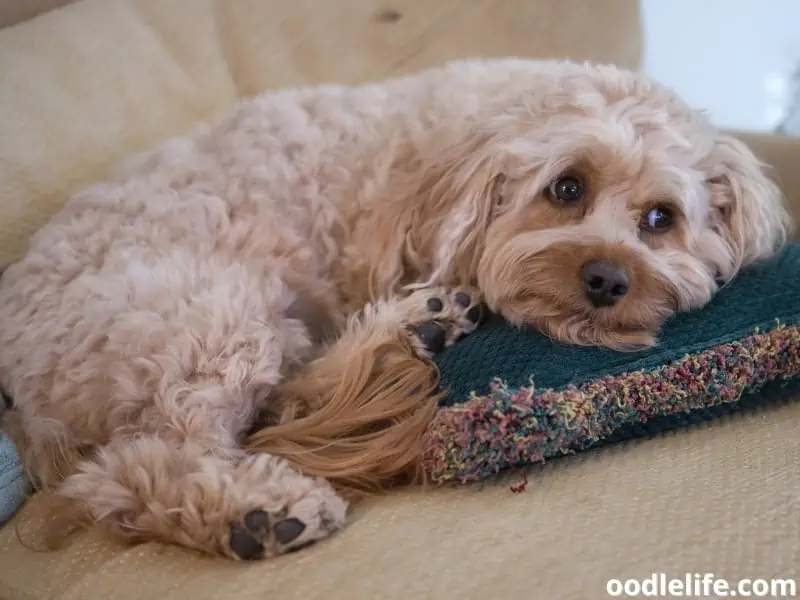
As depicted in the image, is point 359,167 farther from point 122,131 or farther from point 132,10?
point 132,10

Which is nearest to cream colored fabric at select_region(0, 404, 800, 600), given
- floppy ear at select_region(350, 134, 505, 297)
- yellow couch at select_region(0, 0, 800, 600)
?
yellow couch at select_region(0, 0, 800, 600)

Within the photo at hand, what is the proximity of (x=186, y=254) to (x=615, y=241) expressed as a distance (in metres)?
0.80

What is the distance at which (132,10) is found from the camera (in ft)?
7.00

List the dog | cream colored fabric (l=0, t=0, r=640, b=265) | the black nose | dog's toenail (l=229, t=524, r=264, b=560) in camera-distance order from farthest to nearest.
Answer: cream colored fabric (l=0, t=0, r=640, b=265) → the black nose → the dog → dog's toenail (l=229, t=524, r=264, b=560)

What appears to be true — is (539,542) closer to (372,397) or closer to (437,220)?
(372,397)

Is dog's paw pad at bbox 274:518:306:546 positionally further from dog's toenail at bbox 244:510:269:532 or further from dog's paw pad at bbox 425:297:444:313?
dog's paw pad at bbox 425:297:444:313

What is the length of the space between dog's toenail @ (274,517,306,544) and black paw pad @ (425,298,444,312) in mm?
515

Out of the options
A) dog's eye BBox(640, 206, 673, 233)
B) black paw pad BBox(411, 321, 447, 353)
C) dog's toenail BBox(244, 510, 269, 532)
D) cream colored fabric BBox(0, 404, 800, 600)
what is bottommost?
cream colored fabric BBox(0, 404, 800, 600)

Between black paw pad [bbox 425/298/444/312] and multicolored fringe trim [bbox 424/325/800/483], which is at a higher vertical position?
black paw pad [bbox 425/298/444/312]

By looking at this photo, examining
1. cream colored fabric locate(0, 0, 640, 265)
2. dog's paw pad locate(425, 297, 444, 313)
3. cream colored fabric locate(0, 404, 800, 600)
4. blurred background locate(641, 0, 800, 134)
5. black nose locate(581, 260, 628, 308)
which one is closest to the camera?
Answer: cream colored fabric locate(0, 404, 800, 600)

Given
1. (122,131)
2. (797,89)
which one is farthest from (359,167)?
(797,89)

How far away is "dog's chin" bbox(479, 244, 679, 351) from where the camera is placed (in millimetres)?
1433

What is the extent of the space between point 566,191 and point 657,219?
0.18 metres

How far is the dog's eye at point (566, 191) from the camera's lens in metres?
1.59
